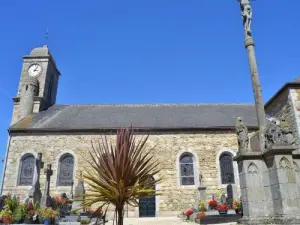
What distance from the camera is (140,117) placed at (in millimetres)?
19266

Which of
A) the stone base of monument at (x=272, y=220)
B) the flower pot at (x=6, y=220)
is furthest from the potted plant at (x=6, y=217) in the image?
the stone base of monument at (x=272, y=220)

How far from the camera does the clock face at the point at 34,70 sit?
23.5m

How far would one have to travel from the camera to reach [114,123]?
59.4 ft

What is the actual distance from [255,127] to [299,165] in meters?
12.4

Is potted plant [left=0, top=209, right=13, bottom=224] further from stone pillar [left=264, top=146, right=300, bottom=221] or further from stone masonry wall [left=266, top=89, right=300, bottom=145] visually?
stone masonry wall [left=266, top=89, right=300, bottom=145]

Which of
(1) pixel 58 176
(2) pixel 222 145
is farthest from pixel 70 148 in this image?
(2) pixel 222 145

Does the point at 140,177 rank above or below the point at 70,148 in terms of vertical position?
below

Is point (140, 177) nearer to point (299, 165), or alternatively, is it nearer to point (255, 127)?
point (299, 165)

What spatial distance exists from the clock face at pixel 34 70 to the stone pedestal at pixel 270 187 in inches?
868

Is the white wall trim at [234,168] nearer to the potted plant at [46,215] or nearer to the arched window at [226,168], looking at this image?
the arched window at [226,168]

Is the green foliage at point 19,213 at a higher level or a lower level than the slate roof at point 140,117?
lower

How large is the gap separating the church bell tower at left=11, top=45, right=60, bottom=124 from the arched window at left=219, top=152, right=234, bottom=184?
49.5 ft

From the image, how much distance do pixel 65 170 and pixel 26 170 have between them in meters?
2.55

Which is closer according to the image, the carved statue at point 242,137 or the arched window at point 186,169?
the carved statue at point 242,137
